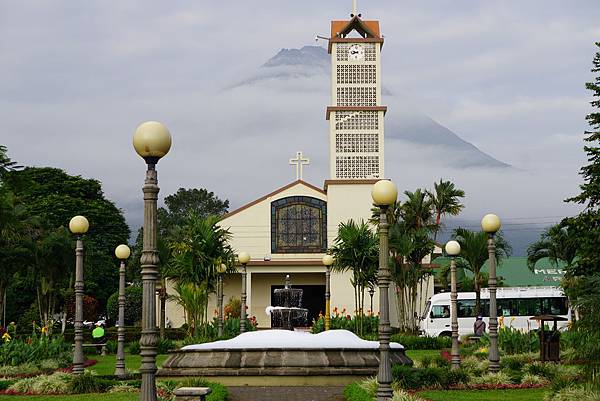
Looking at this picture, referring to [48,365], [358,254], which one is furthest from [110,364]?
[358,254]

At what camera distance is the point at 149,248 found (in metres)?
8.73

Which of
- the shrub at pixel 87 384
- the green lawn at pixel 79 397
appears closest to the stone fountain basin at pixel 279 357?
the shrub at pixel 87 384

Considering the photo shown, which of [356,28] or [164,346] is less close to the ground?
[356,28]

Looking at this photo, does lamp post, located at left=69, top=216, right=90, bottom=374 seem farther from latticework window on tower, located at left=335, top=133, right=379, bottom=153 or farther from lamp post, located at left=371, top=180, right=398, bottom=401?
latticework window on tower, located at left=335, top=133, right=379, bottom=153

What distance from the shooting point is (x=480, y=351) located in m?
25.1

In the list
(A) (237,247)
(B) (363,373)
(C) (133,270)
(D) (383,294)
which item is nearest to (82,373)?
(B) (363,373)

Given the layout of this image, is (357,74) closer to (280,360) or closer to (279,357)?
(279,357)

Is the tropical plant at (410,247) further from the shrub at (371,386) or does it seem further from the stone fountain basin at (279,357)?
the shrub at (371,386)

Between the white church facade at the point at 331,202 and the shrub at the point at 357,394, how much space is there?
34623 mm

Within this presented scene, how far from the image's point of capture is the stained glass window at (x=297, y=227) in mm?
50469

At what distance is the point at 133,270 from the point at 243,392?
46.5m

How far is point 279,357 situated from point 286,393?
6.66 ft

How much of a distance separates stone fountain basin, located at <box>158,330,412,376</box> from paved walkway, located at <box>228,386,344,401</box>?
60cm

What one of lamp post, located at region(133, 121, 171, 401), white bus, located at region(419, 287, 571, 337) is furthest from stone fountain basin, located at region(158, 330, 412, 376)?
white bus, located at region(419, 287, 571, 337)
